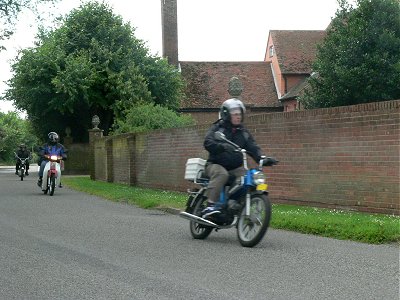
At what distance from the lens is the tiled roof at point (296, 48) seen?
5188 centimetres

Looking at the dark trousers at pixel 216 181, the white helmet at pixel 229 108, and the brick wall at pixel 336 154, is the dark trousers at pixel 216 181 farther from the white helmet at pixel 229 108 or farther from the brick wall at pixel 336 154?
the brick wall at pixel 336 154

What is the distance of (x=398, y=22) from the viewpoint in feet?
106

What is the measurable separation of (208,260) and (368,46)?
2694 cm

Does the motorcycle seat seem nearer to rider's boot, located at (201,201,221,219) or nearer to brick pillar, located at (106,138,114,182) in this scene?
rider's boot, located at (201,201,221,219)

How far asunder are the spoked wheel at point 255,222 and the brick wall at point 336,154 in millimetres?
3676

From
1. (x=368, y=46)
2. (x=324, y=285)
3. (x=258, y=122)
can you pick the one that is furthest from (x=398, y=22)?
(x=324, y=285)

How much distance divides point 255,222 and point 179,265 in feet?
5.30

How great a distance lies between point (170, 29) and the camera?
54.1m

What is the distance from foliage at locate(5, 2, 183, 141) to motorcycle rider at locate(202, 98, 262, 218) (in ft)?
108

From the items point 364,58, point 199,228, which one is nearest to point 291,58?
point 364,58

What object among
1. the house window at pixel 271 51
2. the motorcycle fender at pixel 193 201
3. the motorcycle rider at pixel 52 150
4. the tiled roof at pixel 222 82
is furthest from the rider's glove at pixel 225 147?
the house window at pixel 271 51

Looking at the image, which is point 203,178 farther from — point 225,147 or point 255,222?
point 255,222

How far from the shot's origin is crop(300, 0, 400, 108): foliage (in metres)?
31.7

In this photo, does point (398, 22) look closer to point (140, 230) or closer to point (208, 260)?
point (140, 230)
